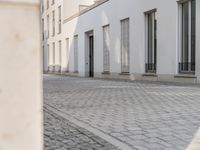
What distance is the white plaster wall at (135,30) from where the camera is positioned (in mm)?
16156

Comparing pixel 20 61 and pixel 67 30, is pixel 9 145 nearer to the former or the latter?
pixel 20 61

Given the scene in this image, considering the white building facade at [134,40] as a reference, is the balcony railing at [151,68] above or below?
below

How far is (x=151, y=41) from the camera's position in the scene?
18.4 m

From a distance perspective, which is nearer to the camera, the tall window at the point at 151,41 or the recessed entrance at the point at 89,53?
the tall window at the point at 151,41

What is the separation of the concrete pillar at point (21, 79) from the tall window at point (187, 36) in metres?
14.2

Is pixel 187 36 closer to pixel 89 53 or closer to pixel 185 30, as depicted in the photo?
pixel 185 30

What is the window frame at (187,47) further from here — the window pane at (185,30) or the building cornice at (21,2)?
the building cornice at (21,2)

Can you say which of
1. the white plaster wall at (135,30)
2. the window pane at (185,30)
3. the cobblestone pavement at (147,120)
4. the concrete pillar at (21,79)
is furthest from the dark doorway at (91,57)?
the concrete pillar at (21,79)

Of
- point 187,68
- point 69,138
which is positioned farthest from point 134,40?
point 69,138

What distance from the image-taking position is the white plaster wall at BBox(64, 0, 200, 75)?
1616 centimetres

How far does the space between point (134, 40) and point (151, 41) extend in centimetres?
152

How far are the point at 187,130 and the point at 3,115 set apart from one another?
14.6 ft

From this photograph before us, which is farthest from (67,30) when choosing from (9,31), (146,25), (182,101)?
(9,31)

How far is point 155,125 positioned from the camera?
18.3 ft
